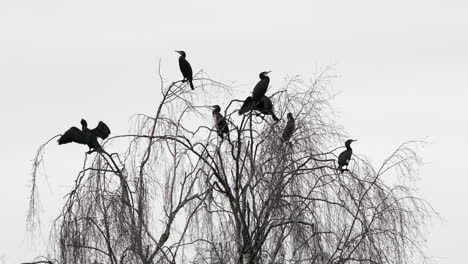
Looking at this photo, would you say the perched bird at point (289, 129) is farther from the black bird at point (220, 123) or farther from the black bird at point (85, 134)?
the black bird at point (85, 134)

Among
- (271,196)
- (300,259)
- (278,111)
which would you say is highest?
(278,111)

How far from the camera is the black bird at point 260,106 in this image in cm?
784

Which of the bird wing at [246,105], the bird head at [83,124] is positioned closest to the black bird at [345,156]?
the bird wing at [246,105]

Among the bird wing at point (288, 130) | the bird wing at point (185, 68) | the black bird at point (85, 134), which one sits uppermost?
the bird wing at point (185, 68)

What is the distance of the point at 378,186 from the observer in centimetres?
718

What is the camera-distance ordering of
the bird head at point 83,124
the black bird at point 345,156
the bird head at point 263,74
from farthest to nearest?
the bird head at point 263,74 → the bird head at point 83,124 → the black bird at point 345,156

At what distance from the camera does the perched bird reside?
747cm

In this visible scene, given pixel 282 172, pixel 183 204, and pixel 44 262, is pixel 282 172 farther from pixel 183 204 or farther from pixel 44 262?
pixel 44 262

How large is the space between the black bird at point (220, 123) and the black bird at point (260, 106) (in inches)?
9.0

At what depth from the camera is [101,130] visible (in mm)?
8352

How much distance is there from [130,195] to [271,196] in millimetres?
1251

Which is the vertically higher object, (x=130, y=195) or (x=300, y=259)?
(x=130, y=195)

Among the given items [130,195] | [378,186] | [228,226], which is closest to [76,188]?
[130,195]

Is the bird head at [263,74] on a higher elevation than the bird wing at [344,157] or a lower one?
higher
